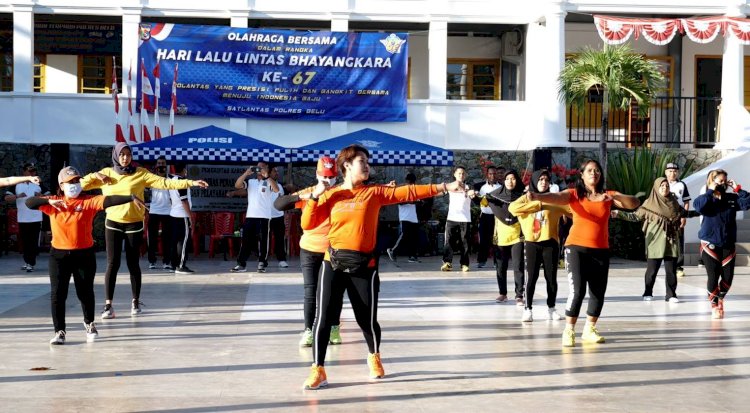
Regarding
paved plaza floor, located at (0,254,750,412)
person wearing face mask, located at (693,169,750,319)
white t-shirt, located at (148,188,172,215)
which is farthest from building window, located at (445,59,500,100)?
person wearing face mask, located at (693,169,750,319)

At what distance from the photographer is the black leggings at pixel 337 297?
333 inches

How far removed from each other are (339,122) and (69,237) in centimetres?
1387

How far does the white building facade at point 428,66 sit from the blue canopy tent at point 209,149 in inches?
139

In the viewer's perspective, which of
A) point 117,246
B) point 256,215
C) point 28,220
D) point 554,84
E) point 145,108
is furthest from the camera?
point 554,84

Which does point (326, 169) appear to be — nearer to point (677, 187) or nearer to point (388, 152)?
point (677, 187)

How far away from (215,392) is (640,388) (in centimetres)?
309

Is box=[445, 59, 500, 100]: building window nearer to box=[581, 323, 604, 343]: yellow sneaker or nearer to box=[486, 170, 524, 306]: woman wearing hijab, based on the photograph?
box=[486, 170, 524, 306]: woman wearing hijab

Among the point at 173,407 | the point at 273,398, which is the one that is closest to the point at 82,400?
the point at 173,407

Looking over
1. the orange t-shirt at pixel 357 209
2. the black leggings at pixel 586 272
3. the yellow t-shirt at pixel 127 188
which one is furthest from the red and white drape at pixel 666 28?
the orange t-shirt at pixel 357 209

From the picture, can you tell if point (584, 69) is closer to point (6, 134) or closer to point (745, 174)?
→ point (745, 174)

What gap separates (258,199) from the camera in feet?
63.4

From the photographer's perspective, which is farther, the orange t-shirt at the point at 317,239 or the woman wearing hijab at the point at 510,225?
the woman wearing hijab at the point at 510,225

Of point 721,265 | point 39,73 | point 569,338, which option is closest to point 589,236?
point 569,338

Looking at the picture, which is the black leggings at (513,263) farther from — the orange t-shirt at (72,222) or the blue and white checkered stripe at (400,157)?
the blue and white checkered stripe at (400,157)
